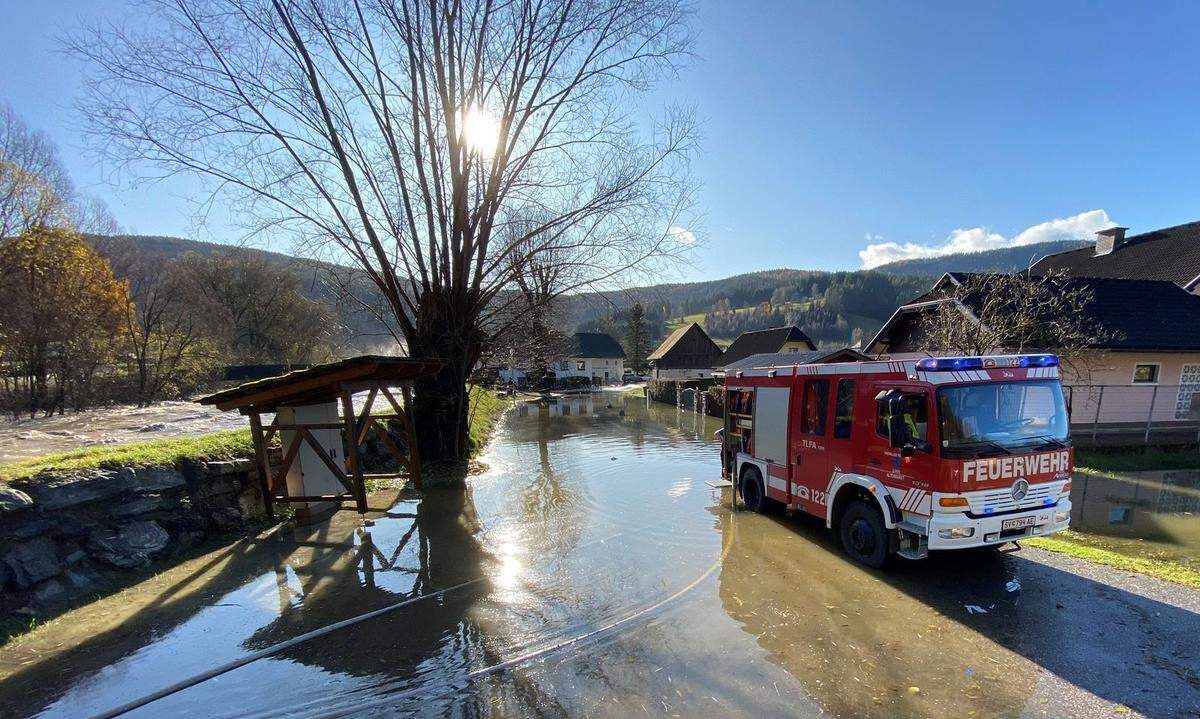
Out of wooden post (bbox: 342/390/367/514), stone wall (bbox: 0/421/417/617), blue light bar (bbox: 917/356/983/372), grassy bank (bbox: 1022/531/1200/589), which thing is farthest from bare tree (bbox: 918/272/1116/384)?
stone wall (bbox: 0/421/417/617)

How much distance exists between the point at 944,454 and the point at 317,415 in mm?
9452

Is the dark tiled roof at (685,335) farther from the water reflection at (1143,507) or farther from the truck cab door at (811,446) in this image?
the truck cab door at (811,446)

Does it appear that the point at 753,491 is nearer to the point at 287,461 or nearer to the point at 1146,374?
the point at 287,461

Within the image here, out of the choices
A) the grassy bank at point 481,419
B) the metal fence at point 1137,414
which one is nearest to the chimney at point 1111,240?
the metal fence at point 1137,414

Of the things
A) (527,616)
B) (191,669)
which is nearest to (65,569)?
(191,669)

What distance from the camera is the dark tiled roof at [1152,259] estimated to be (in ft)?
73.2

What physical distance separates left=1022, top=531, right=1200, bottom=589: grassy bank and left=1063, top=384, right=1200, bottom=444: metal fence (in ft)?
34.2

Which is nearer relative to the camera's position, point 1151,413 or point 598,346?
point 1151,413

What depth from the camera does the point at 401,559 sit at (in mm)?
6973

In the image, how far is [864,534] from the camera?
256 inches

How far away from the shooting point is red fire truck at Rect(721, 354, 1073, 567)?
5391 millimetres

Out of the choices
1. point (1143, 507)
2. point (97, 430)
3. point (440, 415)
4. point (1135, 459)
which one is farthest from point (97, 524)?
point (1135, 459)

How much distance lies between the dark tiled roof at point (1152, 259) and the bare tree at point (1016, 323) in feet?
24.1

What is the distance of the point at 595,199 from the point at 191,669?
37.0ft
